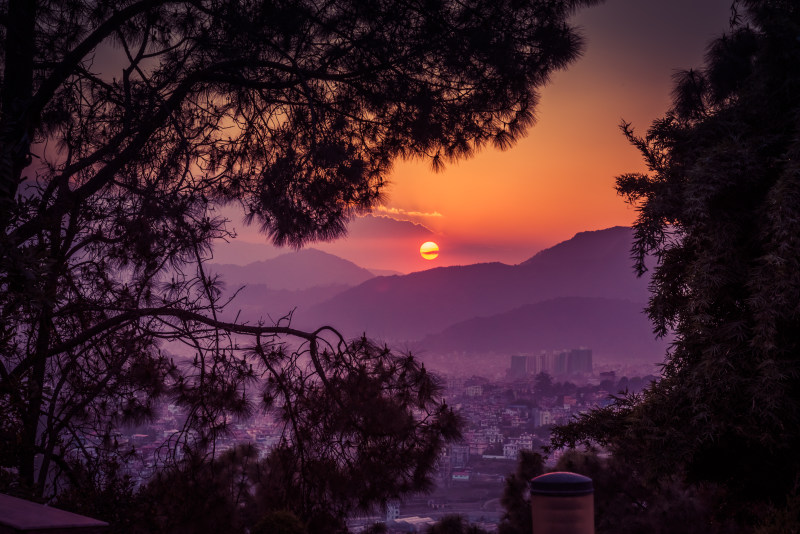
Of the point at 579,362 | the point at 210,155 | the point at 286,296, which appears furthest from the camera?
the point at 579,362

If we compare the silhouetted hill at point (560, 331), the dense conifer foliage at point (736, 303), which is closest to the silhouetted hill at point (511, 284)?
the silhouetted hill at point (560, 331)

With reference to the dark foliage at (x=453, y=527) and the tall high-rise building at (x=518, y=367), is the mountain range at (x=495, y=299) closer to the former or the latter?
the tall high-rise building at (x=518, y=367)

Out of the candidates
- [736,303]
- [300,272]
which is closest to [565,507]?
[736,303]

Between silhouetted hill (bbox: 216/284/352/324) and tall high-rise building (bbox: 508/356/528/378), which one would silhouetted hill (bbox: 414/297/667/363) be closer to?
tall high-rise building (bbox: 508/356/528/378)

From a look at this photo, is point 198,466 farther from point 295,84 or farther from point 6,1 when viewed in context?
point 6,1

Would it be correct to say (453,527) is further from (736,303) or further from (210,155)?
(210,155)

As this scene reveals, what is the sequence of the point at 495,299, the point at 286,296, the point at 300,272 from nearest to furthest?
the point at 286,296 → the point at 300,272 → the point at 495,299
